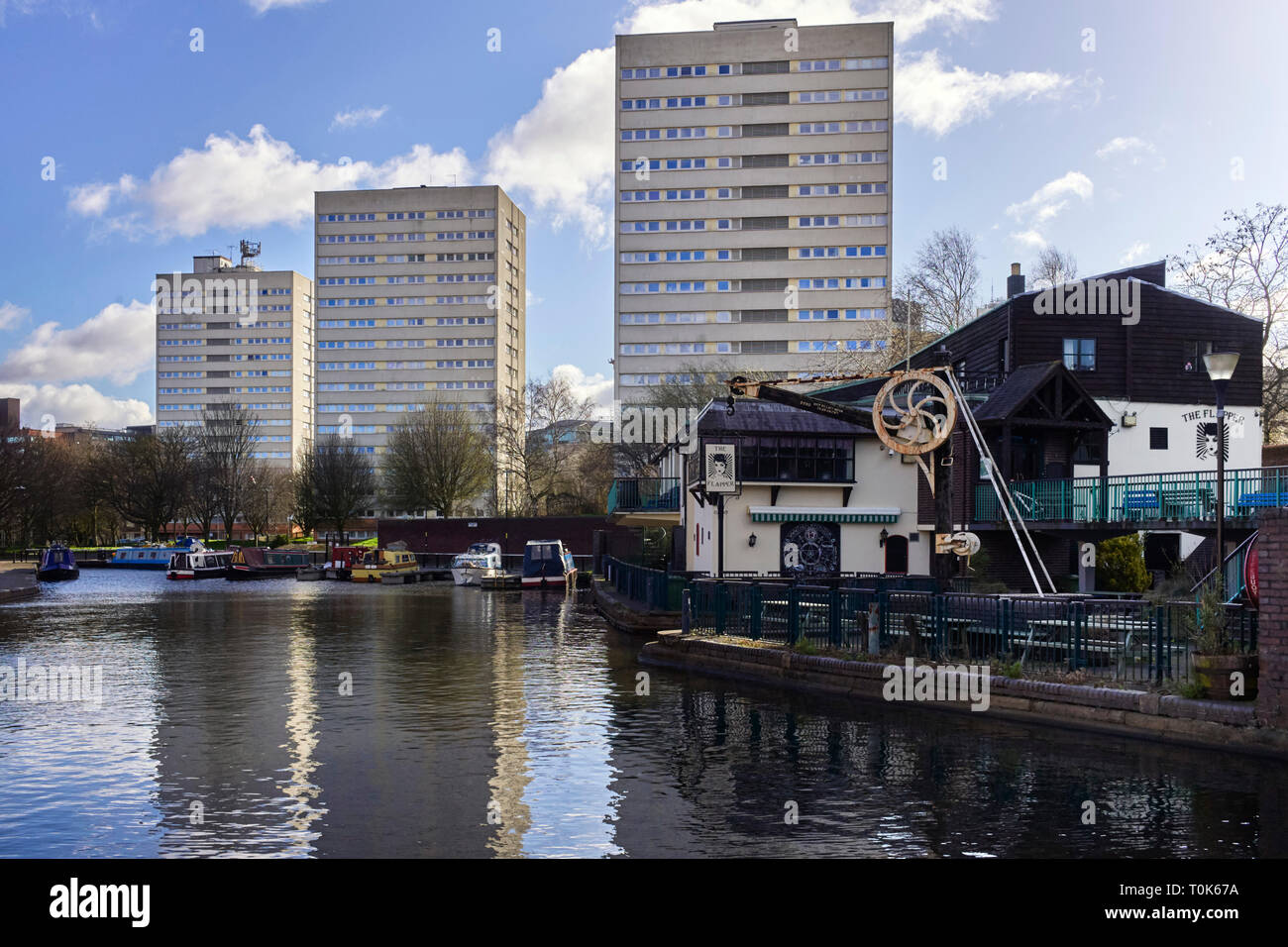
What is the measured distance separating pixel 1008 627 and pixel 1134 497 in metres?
14.6

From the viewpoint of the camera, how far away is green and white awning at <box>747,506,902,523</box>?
114 feet

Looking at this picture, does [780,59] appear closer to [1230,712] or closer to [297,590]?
[297,590]

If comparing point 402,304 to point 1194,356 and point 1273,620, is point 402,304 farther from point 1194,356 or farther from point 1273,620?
point 1273,620

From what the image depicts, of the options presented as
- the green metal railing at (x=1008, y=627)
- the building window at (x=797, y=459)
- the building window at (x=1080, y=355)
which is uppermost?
the building window at (x=1080, y=355)

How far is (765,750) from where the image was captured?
45.6 ft

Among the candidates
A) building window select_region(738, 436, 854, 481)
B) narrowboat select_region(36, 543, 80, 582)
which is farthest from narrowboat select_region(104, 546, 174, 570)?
building window select_region(738, 436, 854, 481)

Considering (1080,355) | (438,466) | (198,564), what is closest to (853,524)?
(1080,355)

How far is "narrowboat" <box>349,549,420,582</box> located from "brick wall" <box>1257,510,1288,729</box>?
55.6 metres

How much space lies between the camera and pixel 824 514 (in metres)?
35.0

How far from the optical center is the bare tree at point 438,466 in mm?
85375

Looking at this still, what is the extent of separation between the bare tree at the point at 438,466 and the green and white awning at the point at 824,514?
2127 inches

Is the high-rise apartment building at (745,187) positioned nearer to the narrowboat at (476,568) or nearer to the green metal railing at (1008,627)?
the narrowboat at (476,568)

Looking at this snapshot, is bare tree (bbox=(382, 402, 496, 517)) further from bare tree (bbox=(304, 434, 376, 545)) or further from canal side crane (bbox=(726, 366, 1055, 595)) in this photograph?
canal side crane (bbox=(726, 366, 1055, 595))

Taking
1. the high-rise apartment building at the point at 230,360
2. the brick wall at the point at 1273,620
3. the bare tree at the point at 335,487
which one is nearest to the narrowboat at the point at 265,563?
the bare tree at the point at 335,487
